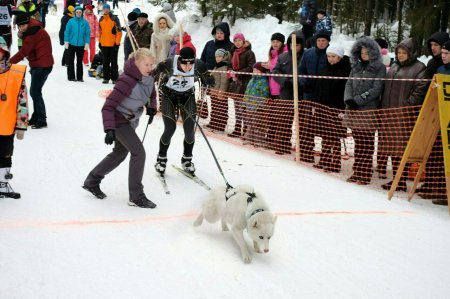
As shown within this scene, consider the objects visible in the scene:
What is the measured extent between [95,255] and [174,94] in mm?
2650

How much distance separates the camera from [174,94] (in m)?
6.10

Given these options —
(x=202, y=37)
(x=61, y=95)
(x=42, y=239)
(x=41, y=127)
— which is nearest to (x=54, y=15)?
(x=202, y=37)

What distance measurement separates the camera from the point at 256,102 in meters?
8.25

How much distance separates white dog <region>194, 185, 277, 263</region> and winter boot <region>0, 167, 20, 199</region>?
206cm

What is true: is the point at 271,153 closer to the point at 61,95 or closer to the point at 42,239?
the point at 42,239

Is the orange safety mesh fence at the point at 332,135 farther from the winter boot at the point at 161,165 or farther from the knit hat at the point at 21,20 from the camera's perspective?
the knit hat at the point at 21,20

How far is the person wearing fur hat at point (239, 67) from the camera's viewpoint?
28.5 feet

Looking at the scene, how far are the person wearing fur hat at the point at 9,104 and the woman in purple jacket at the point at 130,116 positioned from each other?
0.83m

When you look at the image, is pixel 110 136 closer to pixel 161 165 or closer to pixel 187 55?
pixel 187 55

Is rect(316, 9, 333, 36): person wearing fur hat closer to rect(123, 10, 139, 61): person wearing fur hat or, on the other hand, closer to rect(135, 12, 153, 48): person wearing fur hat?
rect(135, 12, 153, 48): person wearing fur hat

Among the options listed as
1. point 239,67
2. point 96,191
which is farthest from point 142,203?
point 239,67

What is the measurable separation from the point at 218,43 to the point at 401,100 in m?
4.08

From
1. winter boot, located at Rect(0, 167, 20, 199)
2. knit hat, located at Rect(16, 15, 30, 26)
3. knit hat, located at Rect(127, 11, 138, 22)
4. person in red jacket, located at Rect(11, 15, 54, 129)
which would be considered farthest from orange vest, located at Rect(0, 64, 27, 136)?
knit hat, located at Rect(127, 11, 138, 22)

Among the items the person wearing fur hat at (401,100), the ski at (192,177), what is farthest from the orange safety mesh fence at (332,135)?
the ski at (192,177)
